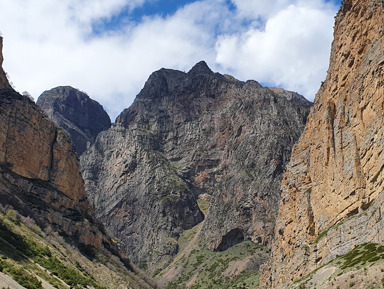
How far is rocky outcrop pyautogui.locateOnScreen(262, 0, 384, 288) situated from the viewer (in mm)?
63000

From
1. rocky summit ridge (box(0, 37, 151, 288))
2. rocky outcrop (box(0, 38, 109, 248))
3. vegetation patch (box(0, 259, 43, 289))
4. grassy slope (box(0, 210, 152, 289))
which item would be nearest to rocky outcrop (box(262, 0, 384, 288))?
grassy slope (box(0, 210, 152, 289))

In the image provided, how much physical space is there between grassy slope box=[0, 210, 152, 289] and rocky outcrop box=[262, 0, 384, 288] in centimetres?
3598

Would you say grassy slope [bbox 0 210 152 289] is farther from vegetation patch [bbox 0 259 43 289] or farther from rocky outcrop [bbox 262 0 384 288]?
rocky outcrop [bbox 262 0 384 288]

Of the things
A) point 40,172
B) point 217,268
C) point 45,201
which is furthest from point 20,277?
point 217,268

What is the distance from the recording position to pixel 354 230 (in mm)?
62375

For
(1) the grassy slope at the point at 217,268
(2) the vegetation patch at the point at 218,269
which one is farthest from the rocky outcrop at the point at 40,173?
(1) the grassy slope at the point at 217,268

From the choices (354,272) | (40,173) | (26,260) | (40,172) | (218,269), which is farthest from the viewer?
(218,269)

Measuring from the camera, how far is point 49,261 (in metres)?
77.0

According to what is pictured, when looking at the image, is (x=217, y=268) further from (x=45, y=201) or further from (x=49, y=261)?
(x=49, y=261)

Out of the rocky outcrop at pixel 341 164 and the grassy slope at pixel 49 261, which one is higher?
the rocky outcrop at pixel 341 164

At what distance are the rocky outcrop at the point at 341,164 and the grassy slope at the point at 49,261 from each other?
1417 inches

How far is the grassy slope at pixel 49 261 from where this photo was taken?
56.8 meters

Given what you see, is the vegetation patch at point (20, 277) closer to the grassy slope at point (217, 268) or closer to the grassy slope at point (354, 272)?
the grassy slope at point (354, 272)

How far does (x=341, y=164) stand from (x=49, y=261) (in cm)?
4986
